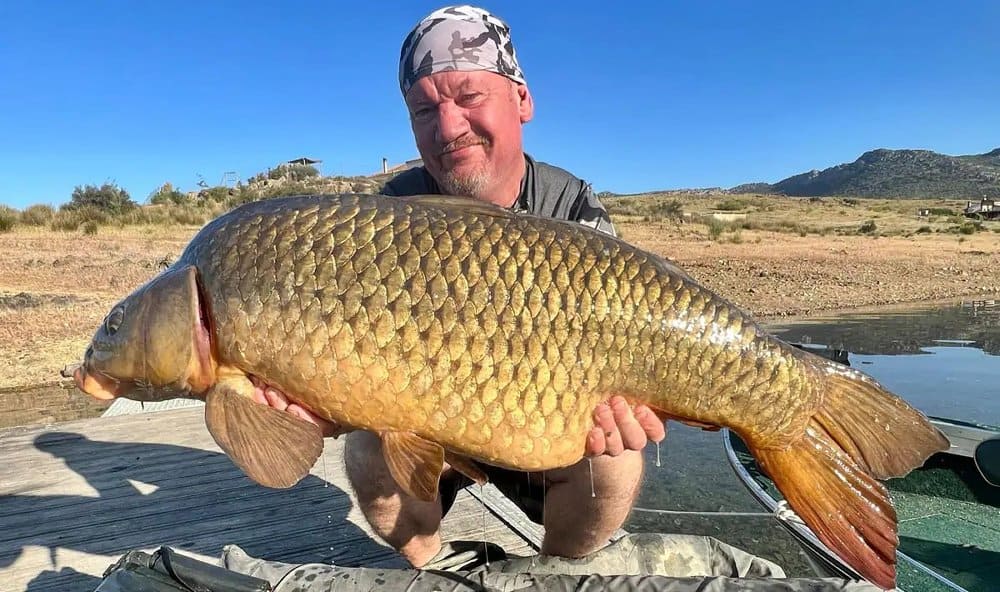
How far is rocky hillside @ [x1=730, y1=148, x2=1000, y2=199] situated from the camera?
244 feet

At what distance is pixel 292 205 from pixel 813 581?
5.72 ft

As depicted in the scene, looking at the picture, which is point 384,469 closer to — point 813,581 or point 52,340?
point 813,581

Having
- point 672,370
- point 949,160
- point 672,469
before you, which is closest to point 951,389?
point 672,469

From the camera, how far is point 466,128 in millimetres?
2389

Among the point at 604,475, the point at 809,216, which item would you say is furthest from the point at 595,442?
the point at 809,216

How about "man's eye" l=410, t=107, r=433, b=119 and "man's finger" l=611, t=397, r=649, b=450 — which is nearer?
"man's finger" l=611, t=397, r=649, b=450

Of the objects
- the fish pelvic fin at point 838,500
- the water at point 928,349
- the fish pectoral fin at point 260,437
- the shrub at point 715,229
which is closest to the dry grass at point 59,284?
the fish pectoral fin at point 260,437

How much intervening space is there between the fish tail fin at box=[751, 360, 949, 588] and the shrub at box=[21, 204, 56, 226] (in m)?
19.8

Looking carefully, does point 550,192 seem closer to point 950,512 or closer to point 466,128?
point 466,128

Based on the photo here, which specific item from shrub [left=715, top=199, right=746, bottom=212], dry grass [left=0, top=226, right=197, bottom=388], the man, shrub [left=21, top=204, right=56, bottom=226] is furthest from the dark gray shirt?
shrub [left=715, top=199, right=746, bottom=212]

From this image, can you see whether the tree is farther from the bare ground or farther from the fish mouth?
the fish mouth

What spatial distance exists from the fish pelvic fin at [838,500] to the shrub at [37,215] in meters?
19.7

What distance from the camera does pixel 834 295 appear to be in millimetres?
13039

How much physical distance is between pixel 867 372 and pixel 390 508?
6623 mm
